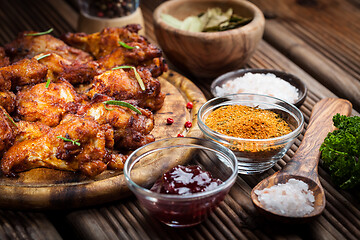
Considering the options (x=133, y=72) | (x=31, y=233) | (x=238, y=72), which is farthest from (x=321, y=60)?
(x=31, y=233)

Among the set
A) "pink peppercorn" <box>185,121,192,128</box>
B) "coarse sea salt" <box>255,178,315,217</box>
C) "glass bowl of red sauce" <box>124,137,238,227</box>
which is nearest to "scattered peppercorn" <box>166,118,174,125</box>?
"pink peppercorn" <box>185,121,192,128</box>

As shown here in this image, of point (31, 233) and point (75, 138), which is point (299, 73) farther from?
point (31, 233)

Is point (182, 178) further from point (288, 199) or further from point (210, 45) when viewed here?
point (210, 45)

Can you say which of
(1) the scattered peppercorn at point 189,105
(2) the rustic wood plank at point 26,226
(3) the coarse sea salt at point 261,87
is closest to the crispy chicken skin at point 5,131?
(2) the rustic wood plank at point 26,226

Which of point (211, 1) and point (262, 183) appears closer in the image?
point (262, 183)

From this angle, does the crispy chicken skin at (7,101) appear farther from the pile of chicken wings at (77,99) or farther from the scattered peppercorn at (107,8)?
the scattered peppercorn at (107,8)

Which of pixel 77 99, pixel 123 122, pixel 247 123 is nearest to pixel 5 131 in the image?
pixel 77 99
